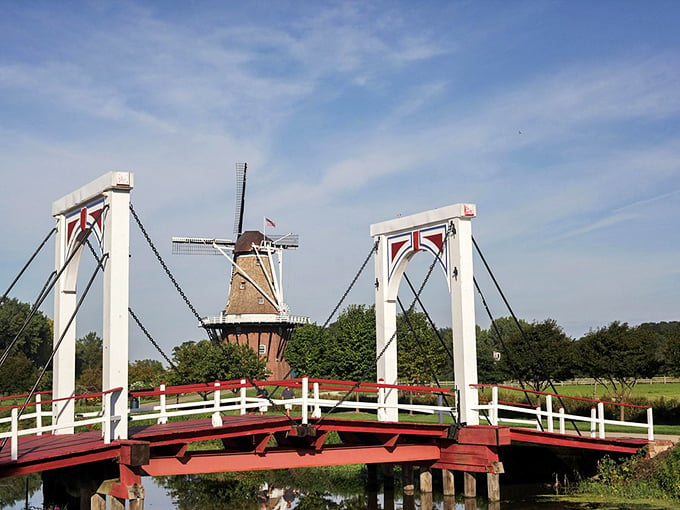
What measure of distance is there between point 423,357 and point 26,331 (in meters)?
58.4

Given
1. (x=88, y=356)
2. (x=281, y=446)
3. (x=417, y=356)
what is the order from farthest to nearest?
(x=88, y=356), (x=417, y=356), (x=281, y=446)

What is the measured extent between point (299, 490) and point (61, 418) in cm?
999

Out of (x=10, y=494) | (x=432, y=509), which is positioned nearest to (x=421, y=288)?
(x=432, y=509)

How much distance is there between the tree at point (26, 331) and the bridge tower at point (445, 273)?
6222cm

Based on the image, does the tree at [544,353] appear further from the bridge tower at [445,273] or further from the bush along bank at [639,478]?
the bridge tower at [445,273]

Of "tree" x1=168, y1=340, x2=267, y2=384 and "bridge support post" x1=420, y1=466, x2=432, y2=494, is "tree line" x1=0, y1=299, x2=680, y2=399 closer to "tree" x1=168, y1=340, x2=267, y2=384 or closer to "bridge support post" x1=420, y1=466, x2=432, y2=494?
"tree" x1=168, y1=340, x2=267, y2=384

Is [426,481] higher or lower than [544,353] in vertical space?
lower

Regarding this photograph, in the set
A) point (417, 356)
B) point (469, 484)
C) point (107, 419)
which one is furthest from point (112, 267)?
point (417, 356)

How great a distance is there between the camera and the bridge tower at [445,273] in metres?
21.8

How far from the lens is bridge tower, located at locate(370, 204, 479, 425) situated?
71.7ft

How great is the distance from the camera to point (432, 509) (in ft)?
73.2

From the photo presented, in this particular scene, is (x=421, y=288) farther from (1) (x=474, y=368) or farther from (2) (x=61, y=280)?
(2) (x=61, y=280)

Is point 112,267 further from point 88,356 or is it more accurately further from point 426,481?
point 88,356

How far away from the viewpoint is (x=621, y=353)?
39.7 m
